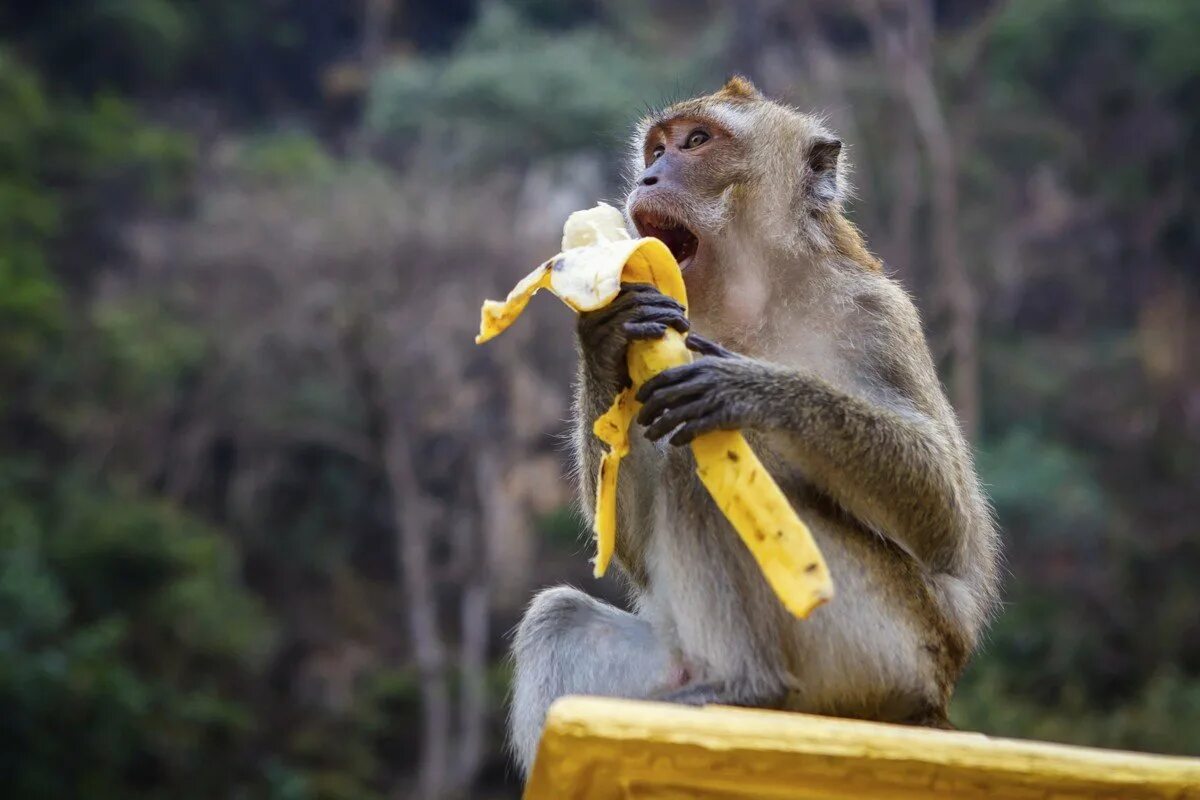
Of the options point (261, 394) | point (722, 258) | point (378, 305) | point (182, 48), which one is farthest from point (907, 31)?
point (722, 258)

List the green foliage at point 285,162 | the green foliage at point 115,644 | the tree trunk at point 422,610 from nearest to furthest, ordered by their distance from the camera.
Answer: the green foliage at point 115,644 < the tree trunk at point 422,610 < the green foliage at point 285,162

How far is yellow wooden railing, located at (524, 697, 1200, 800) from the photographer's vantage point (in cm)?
327

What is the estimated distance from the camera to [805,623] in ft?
13.9

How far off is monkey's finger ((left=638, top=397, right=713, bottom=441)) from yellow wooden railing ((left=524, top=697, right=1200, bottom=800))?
804 millimetres

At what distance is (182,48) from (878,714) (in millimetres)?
32122

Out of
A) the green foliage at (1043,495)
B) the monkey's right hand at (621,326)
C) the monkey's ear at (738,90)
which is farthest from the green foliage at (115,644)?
the monkey's right hand at (621,326)

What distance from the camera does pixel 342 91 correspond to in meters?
35.5

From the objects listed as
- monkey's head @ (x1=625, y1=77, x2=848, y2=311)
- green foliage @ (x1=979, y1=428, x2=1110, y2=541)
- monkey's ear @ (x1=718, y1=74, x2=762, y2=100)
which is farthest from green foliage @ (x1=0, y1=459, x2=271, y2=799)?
monkey's head @ (x1=625, y1=77, x2=848, y2=311)

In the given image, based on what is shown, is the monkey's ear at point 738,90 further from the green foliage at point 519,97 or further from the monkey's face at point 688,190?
the green foliage at point 519,97

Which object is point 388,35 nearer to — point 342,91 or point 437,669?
point 342,91

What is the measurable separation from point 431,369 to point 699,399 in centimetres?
1963

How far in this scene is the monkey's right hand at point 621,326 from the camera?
4.06 m

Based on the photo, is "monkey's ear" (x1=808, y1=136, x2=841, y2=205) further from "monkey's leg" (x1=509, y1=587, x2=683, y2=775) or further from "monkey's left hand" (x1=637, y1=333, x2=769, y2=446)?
"monkey's leg" (x1=509, y1=587, x2=683, y2=775)

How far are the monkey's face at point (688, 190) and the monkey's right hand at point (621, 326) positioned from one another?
56 cm
